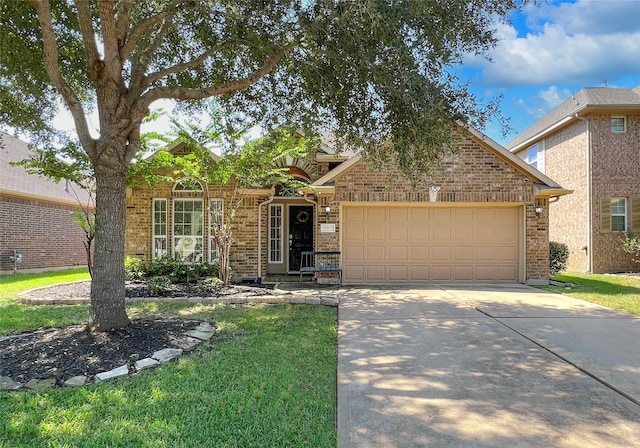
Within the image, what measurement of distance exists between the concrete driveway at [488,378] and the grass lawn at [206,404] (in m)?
0.33

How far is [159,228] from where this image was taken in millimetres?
11570

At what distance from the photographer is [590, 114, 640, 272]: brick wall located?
1459 centimetres

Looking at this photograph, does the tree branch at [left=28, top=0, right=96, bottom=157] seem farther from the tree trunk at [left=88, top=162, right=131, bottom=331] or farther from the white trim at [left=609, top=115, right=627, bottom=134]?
the white trim at [left=609, top=115, right=627, bottom=134]

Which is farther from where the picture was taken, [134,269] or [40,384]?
[134,269]

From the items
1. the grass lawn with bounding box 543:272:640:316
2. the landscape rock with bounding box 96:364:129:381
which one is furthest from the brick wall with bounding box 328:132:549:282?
the landscape rock with bounding box 96:364:129:381

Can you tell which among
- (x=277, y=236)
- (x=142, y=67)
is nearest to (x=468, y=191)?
(x=277, y=236)

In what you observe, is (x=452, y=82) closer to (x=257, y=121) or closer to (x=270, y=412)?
(x=257, y=121)

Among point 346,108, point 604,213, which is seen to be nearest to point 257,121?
point 346,108

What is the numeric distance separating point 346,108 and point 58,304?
22.2 feet

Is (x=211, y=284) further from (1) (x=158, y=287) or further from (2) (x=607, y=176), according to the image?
(2) (x=607, y=176)

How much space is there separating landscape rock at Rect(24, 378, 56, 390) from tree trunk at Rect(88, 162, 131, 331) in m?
1.29

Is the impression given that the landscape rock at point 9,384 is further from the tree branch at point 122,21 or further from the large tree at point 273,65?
the tree branch at point 122,21

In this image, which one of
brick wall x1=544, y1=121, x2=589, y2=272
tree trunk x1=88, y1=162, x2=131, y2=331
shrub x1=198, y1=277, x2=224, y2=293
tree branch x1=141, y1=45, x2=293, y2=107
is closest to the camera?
tree trunk x1=88, y1=162, x2=131, y2=331

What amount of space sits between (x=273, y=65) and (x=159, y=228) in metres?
7.16
